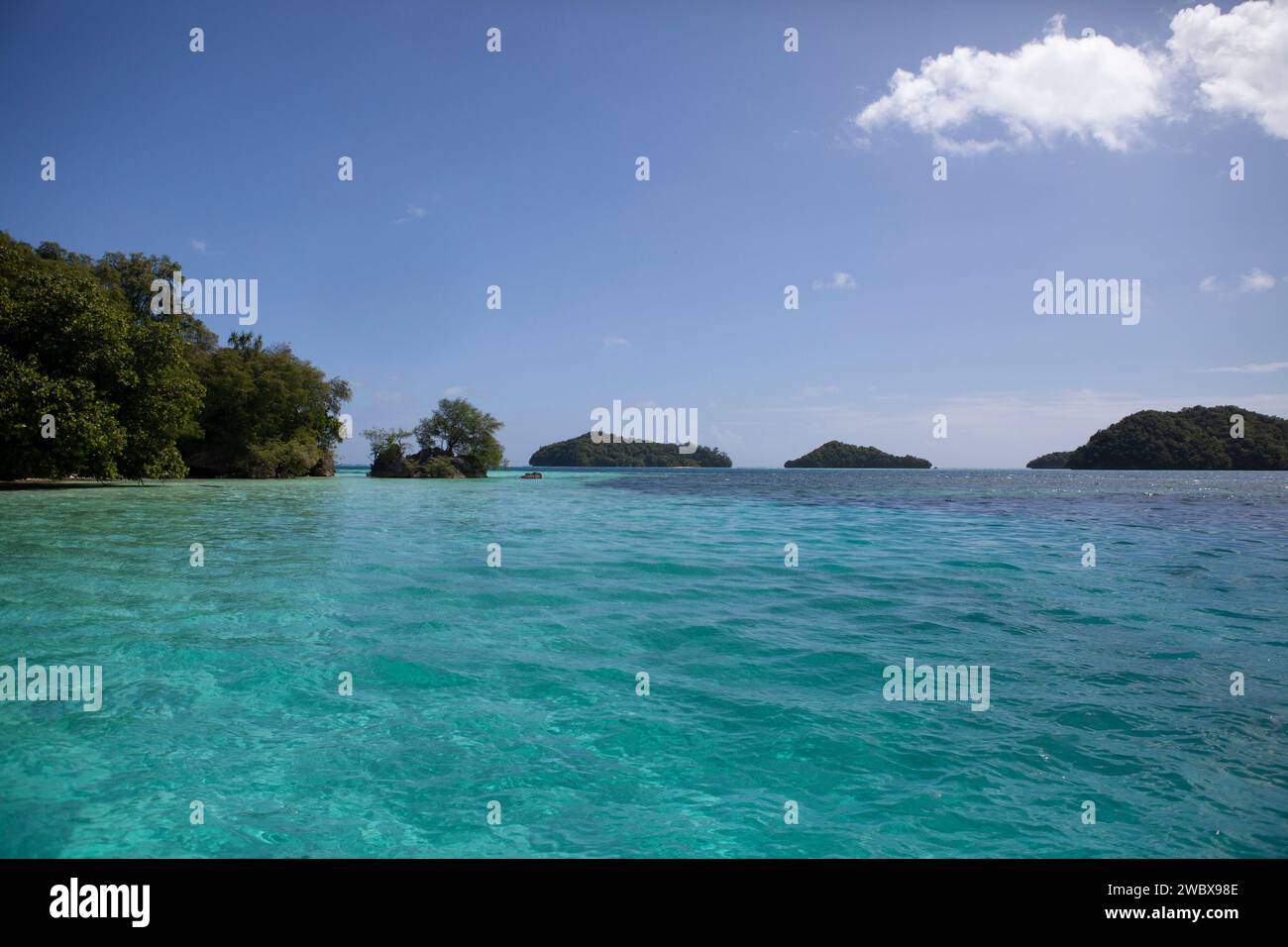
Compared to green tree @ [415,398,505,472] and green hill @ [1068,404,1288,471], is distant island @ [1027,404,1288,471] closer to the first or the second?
green hill @ [1068,404,1288,471]

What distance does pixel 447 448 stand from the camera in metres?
82.9

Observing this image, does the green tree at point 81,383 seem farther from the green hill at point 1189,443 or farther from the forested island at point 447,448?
the green hill at point 1189,443

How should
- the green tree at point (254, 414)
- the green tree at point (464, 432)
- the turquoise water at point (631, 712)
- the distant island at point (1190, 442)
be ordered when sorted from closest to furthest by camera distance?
the turquoise water at point (631, 712) → the green tree at point (254, 414) → the green tree at point (464, 432) → the distant island at point (1190, 442)

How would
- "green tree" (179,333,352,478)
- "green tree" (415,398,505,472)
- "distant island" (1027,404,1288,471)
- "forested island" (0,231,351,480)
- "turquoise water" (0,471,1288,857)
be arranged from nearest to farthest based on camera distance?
"turquoise water" (0,471,1288,857), "forested island" (0,231,351,480), "green tree" (179,333,352,478), "green tree" (415,398,505,472), "distant island" (1027,404,1288,471)

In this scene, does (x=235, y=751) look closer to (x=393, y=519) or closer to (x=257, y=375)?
(x=393, y=519)

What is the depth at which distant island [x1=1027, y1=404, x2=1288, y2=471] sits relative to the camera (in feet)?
378

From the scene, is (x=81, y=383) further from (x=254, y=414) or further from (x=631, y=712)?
(x=631, y=712)

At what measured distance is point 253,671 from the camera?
22.2 feet

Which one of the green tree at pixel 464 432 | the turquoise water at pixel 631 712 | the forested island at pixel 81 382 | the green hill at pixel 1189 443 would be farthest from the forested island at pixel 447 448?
the green hill at pixel 1189 443

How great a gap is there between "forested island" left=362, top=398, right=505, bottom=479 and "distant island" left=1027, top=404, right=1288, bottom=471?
122821 millimetres

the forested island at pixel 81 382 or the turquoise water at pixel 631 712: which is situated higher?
the forested island at pixel 81 382

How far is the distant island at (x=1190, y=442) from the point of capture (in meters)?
115

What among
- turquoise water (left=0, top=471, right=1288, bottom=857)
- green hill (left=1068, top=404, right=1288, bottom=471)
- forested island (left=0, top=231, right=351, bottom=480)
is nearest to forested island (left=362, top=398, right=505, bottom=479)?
forested island (left=0, top=231, right=351, bottom=480)

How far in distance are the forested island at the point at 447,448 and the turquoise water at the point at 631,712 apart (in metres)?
67.1
